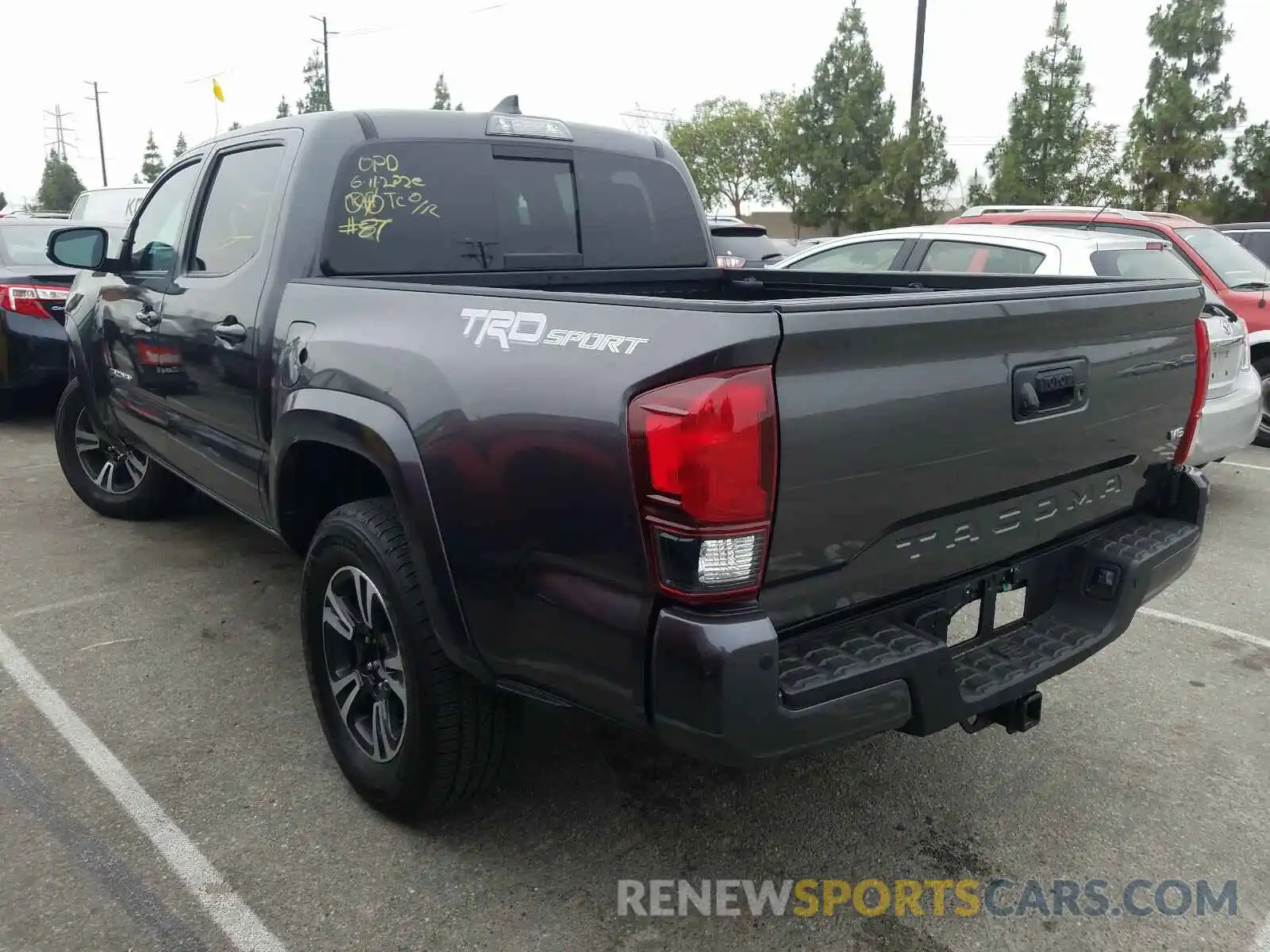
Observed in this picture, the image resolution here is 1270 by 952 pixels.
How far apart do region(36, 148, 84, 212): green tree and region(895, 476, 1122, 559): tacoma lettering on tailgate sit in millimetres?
89585

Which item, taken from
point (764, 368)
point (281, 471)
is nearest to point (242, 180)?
point (281, 471)

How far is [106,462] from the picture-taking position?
18.7 ft

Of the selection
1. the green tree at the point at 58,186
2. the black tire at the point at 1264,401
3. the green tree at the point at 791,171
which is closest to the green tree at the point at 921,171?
the green tree at the point at 791,171

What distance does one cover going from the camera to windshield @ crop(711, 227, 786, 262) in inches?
428

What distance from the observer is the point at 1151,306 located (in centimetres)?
264

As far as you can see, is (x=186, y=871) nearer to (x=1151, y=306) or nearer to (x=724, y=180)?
(x=1151, y=306)

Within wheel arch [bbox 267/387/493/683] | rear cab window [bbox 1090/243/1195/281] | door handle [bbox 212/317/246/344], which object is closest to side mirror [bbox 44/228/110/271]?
door handle [bbox 212/317/246/344]

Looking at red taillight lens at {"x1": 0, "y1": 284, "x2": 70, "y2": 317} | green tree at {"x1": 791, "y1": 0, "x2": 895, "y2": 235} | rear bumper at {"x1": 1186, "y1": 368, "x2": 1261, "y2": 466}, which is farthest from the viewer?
green tree at {"x1": 791, "y1": 0, "x2": 895, "y2": 235}

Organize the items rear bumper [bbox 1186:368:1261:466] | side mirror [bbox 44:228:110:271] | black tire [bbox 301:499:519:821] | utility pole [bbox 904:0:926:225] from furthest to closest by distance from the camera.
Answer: utility pole [bbox 904:0:926:225]
rear bumper [bbox 1186:368:1261:466]
side mirror [bbox 44:228:110:271]
black tire [bbox 301:499:519:821]

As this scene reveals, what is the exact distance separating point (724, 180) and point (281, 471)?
60.5 meters

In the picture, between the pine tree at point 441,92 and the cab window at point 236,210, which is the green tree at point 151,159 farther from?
the cab window at point 236,210

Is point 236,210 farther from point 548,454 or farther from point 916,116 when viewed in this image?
point 916,116

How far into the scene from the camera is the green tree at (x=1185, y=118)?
23.5 meters

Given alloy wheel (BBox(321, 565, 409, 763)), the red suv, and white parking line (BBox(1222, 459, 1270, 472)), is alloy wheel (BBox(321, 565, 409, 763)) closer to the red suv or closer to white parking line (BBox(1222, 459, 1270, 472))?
the red suv
